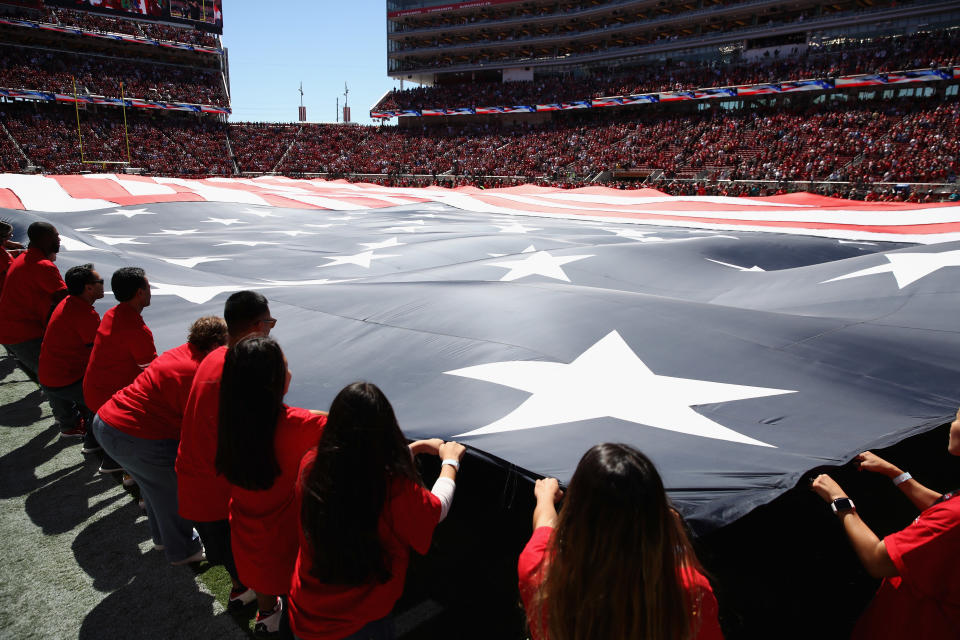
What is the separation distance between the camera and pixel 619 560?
1126mm

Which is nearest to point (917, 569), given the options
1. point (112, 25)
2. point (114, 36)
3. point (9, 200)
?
point (9, 200)

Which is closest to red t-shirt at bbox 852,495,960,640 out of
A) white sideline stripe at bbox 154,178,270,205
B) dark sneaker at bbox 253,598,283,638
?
dark sneaker at bbox 253,598,283,638

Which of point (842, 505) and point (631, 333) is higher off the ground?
point (631, 333)

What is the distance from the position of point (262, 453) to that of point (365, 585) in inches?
21.7

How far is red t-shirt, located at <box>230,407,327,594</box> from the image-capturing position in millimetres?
1943

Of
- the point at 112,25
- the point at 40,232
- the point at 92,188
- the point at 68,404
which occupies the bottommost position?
the point at 68,404

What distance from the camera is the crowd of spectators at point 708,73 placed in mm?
27406

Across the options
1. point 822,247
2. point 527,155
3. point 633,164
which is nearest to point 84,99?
point 527,155

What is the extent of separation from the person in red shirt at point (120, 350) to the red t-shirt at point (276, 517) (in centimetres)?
156

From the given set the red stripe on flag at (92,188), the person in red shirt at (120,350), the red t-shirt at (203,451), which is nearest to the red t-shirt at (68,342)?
the person in red shirt at (120,350)

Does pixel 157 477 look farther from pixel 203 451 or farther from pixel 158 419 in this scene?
pixel 203 451

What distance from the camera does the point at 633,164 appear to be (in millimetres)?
30453

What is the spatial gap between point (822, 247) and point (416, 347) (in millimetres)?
5415

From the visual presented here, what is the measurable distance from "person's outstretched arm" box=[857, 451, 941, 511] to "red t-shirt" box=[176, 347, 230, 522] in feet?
7.32
